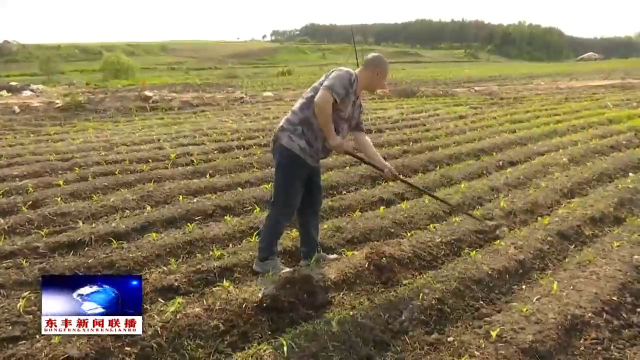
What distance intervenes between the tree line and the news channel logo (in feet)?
214

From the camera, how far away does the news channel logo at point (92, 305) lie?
3848 millimetres

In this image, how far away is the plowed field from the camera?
4012 millimetres

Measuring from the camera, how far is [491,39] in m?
71.4

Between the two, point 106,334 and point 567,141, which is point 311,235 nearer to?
point 106,334

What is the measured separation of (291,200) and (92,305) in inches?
63.6

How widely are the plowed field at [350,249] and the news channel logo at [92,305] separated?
10 centimetres

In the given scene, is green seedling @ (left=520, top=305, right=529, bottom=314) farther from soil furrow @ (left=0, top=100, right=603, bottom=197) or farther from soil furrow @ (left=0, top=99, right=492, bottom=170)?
soil furrow @ (left=0, top=99, right=492, bottom=170)

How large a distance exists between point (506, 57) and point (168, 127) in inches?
2385

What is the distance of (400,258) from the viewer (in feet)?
16.7

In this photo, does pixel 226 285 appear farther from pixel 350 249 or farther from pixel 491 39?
pixel 491 39

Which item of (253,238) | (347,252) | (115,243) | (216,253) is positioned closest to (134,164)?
(115,243)

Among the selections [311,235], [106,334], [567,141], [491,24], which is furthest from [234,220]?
[491,24]

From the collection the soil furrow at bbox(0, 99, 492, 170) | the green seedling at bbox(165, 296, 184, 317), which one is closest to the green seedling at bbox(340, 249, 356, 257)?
the green seedling at bbox(165, 296, 184, 317)

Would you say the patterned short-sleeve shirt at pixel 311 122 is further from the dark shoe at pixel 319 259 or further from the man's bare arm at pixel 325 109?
the dark shoe at pixel 319 259
